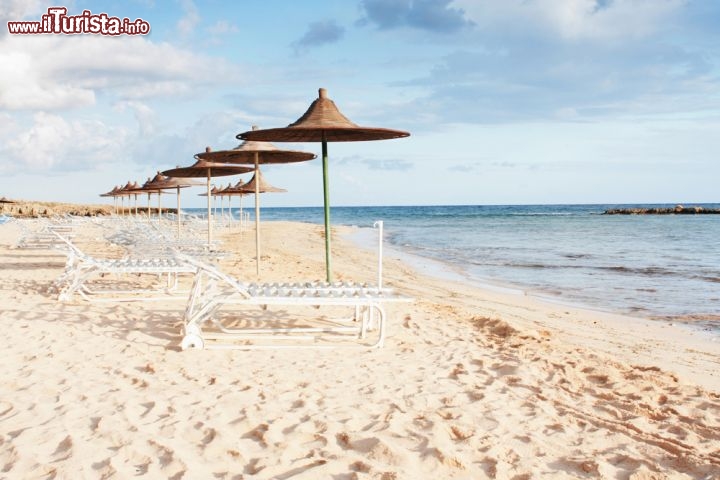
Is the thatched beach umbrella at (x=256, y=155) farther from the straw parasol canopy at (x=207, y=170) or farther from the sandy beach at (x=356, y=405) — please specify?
the sandy beach at (x=356, y=405)

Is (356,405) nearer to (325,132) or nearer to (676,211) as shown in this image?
(325,132)

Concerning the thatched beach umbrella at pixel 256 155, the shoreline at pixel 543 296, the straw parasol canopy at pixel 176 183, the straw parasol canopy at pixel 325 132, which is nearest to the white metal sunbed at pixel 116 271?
the straw parasol canopy at pixel 325 132

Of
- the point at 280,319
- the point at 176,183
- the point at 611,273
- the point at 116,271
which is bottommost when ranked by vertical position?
the point at 611,273

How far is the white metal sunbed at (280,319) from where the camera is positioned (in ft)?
→ 15.8

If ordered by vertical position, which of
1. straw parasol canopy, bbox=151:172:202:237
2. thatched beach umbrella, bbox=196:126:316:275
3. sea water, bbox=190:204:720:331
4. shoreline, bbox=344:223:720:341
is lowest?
sea water, bbox=190:204:720:331

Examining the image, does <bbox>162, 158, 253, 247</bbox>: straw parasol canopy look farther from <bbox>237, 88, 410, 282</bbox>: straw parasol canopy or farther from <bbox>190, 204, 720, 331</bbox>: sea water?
<bbox>190, 204, 720, 331</bbox>: sea water

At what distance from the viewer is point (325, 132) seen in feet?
22.7

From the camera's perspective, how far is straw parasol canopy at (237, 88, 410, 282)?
648 cm

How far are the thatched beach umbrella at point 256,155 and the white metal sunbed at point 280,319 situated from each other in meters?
2.99

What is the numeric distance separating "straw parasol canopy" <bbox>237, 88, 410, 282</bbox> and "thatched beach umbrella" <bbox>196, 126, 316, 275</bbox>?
1.25 m

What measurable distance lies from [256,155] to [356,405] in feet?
19.1

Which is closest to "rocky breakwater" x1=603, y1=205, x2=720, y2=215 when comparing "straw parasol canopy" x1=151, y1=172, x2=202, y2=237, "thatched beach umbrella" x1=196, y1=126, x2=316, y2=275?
"straw parasol canopy" x1=151, y1=172, x2=202, y2=237

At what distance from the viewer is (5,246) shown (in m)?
15.5

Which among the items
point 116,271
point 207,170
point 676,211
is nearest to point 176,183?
point 207,170
